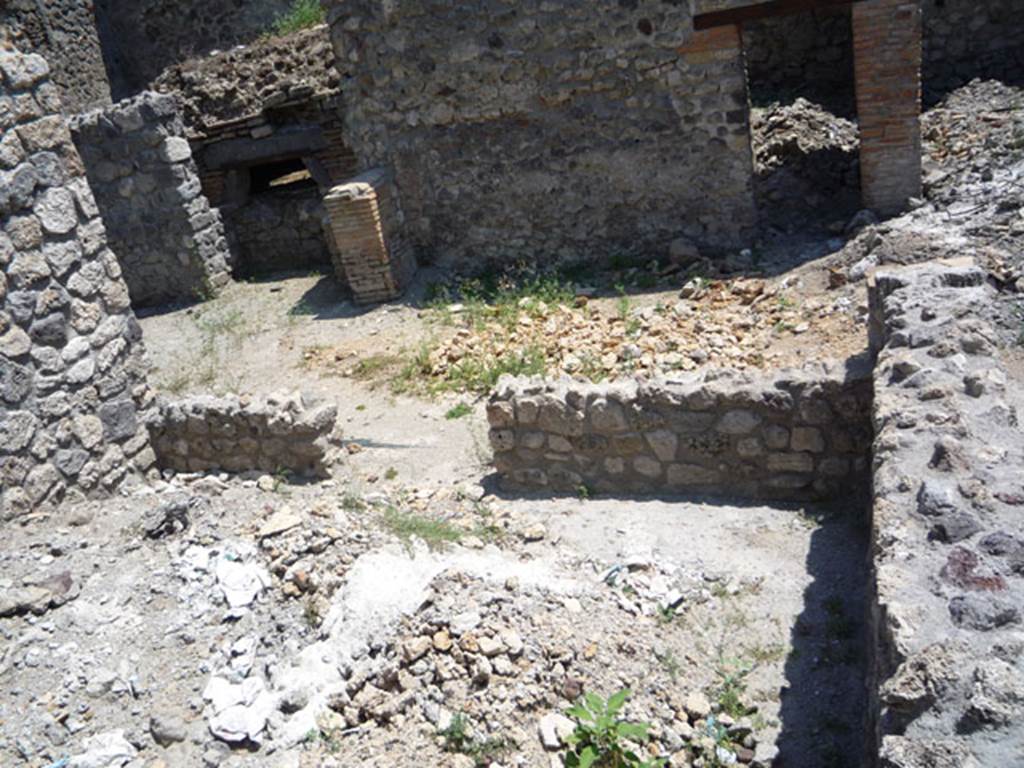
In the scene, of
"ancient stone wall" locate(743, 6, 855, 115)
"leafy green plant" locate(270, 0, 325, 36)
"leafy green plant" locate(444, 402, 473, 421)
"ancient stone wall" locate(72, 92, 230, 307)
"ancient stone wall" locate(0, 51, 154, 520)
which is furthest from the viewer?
"leafy green plant" locate(270, 0, 325, 36)

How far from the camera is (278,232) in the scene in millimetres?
11469

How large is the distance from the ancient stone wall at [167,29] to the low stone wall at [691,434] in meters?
13.2

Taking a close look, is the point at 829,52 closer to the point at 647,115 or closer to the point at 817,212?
the point at 817,212

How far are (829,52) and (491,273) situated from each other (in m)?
6.17

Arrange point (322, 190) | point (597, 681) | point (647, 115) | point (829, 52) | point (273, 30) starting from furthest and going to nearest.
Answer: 1. point (273, 30)
2. point (829, 52)
3. point (322, 190)
4. point (647, 115)
5. point (597, 681)

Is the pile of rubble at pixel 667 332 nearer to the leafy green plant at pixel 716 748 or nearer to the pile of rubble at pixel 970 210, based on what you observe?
the pile of rubble at pixel 970 210

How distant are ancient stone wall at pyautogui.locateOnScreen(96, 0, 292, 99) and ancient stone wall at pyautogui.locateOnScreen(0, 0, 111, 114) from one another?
2.09ft

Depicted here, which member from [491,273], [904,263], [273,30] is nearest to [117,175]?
[491,273]

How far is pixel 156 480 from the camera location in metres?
5.70

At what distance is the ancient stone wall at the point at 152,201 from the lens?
999cm

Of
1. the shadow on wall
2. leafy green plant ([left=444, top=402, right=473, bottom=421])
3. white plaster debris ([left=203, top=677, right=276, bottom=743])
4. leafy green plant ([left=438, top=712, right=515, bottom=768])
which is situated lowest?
leafy green plant ([left=444, top=402, right=473, bottom=421])

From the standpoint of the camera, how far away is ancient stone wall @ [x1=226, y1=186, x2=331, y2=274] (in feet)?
37.2

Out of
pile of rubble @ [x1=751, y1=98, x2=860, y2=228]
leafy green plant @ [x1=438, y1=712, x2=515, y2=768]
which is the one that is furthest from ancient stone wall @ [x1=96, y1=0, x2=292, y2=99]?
leafy green plant @ [x1=438, y1=712, x2=515, y2=768]

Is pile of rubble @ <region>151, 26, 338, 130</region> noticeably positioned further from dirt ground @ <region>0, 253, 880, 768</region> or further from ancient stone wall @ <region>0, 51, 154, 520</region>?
dirt ground @ <region>0, 253, 880, 768</region>
